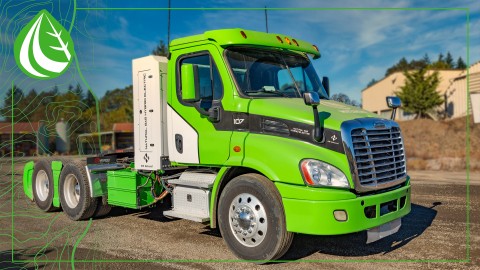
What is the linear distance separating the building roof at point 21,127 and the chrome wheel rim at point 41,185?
453 cm

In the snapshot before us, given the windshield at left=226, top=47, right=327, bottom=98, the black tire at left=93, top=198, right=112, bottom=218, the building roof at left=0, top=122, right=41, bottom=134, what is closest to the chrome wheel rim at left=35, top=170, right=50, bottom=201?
the black tire at left=93, top=198, right=112, bottom=218

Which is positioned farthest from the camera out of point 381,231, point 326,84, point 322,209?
point 326,84

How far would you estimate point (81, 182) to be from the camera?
26.7 feet

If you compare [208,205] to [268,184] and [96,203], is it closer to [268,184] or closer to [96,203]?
[268,184]

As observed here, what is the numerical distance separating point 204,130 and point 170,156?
99 cm

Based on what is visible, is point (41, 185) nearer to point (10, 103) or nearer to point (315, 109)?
point (10, 103)

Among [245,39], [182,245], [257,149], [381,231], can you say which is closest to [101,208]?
[182,245]

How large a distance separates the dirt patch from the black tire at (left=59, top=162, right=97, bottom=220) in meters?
16.0

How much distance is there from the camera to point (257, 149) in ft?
18.3

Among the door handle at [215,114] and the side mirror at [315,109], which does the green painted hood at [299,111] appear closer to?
the side mirror at [315,109]

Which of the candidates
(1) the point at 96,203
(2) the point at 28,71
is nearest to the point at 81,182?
(1) the point at 96,203

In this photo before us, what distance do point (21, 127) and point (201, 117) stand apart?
2.36 m

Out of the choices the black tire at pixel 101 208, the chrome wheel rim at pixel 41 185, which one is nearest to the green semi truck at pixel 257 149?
the black tire at pixel 101 208

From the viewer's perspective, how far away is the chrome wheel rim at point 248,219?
5.50 metres
